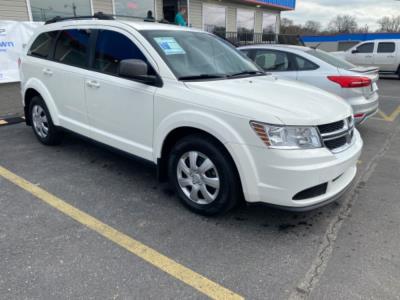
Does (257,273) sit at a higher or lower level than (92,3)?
lower

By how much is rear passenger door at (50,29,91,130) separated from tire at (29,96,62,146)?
35 centimetres

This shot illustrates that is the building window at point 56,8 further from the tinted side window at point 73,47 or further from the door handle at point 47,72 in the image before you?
the tinted side window at point 73,47

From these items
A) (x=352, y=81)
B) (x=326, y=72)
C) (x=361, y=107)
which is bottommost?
(x=361, y=107)

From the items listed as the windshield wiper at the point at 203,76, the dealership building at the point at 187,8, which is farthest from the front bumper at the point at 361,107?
the dealership building at the point at 187,8

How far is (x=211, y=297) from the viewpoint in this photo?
2.29m

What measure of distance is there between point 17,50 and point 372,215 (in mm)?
8275

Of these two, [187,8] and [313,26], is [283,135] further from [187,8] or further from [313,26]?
[313,26]

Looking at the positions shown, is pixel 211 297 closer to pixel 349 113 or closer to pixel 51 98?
pixel 349 113

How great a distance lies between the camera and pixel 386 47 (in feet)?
51.8

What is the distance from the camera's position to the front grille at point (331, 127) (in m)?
2.84

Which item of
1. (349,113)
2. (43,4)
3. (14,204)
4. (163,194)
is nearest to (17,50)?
(43,4)

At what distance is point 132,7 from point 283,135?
10.5 metres

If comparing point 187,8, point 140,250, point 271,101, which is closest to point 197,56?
point 271,101

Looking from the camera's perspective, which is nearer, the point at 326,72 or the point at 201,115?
the point at 201,115
